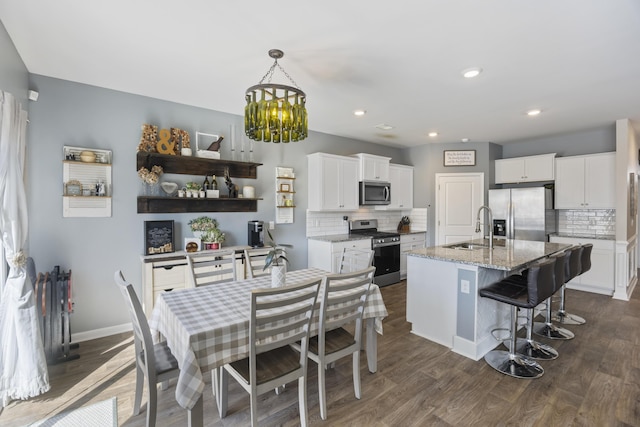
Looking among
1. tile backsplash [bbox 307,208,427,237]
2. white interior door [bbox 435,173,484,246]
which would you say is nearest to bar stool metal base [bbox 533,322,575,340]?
white interior door [bbox 435,173,484,246]

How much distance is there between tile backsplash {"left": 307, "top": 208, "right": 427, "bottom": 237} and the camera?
5024mm

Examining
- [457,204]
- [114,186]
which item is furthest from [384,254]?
[114,186]

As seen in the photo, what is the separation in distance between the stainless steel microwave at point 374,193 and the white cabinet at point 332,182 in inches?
6.2

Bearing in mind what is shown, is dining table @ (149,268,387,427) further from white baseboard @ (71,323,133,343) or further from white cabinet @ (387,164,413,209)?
white cabinet @ (387,164,413,209)

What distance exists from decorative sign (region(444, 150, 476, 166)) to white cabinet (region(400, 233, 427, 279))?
4.95 ft

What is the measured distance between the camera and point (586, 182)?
16.2 feet

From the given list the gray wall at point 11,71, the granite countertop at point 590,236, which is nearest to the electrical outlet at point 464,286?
the granite countertop at point 590,236

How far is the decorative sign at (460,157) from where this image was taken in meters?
5.88

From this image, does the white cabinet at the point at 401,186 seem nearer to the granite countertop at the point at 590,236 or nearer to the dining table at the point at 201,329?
the granite countertop at the point at 590,236

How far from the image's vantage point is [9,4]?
6.28ft

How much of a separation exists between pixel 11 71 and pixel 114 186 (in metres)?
1.24

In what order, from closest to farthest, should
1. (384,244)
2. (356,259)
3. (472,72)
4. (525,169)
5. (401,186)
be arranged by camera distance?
(472,72) < (356,259) < (384,244) < (525,169) < (401,186)

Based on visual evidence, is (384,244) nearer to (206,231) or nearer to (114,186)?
(206,231)

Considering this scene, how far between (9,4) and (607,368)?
515 centimetres
